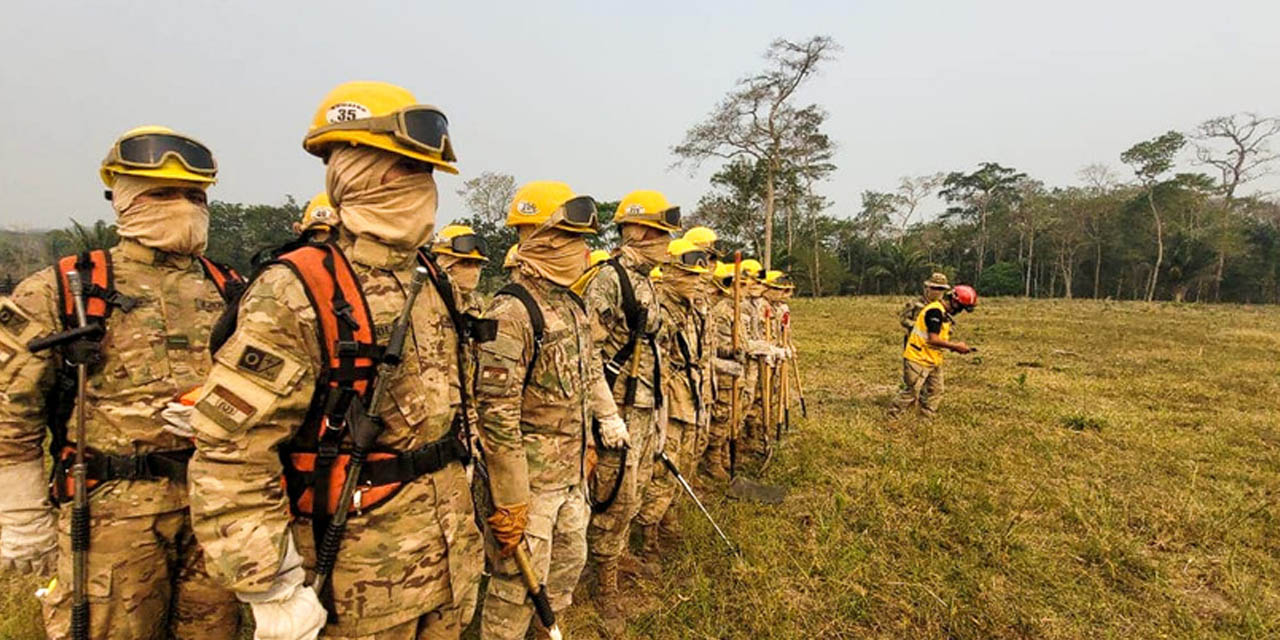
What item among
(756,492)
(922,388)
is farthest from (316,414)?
(922,388)

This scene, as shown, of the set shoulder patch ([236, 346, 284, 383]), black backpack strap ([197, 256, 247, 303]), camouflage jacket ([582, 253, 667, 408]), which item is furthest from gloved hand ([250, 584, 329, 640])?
camouflage jacket ([582, 253, 667, 408])

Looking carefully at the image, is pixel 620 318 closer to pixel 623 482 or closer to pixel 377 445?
pixel 623 482

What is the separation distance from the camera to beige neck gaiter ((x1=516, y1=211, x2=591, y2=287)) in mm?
3082

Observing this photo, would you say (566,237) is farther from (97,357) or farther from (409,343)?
(97,357)

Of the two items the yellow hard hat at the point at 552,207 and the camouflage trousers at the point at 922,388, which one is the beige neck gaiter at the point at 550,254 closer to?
the yellow hard hat at the point at 552,207

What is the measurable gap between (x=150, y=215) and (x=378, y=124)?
1.58 metres

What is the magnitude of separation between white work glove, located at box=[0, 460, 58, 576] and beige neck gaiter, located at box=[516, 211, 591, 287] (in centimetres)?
218

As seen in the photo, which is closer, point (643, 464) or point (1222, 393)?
point (643, 464)

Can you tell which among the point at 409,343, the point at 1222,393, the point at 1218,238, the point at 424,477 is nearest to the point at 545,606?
the point at 424,477

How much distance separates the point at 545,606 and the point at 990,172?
58.1 m

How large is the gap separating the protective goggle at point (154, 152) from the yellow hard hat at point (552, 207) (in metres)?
1.39

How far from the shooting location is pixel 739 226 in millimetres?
36188

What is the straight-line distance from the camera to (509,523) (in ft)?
8.05

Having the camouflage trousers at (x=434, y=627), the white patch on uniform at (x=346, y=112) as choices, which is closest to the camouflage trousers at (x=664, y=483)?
the camouflage trousers at (x=434, y=627)
